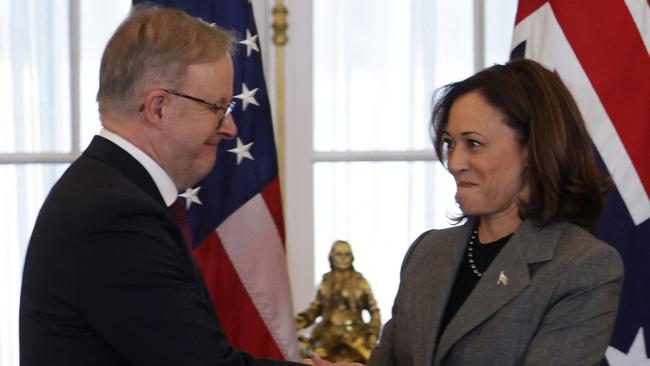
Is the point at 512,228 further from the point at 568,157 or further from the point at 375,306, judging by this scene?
the point at 375,306

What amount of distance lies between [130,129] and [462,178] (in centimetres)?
77

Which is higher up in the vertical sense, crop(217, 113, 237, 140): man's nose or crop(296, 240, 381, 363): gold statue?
crop(217, 113, 237, 140): man's nose

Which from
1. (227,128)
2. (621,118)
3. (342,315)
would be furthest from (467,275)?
(621,118)

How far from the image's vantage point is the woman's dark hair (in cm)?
238

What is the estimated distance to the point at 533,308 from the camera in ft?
7.57

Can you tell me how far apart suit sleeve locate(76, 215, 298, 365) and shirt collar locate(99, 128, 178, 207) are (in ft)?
0.58

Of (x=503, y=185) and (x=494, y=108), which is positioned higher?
(x=494, y=108)

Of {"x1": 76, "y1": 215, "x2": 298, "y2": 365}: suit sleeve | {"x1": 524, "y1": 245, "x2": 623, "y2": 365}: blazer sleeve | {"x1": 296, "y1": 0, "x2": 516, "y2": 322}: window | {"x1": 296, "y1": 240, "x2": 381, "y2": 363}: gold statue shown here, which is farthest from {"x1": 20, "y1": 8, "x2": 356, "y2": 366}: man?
{"x1": 296, "y1": 0, "x2": 516, "y2": 322}: window

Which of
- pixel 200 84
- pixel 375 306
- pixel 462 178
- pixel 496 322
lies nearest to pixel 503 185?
pixel 462 178

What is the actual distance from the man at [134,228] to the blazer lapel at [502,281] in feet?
1.63

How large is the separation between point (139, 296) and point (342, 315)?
188 centimetres

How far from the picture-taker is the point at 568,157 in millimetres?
2387

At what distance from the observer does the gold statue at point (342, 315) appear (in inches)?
147

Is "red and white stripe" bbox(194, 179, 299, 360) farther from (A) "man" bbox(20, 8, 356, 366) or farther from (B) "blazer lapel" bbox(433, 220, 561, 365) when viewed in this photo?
(A) "man" bbox(20, 8, 356, 366)
